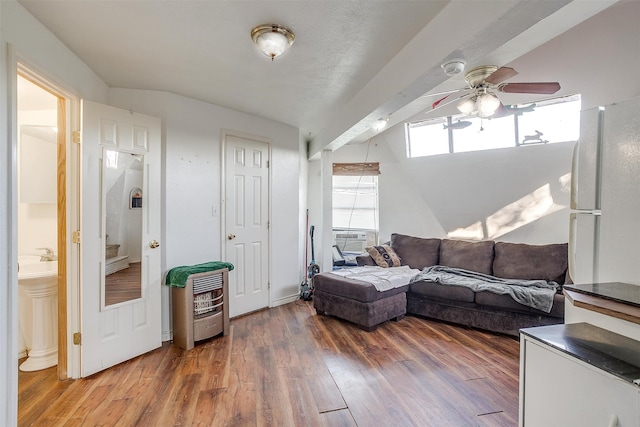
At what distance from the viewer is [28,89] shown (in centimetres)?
239

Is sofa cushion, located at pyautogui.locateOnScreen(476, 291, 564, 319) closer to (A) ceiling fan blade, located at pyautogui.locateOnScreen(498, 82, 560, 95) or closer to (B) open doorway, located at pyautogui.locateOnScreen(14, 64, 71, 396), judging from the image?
(A) ceiling fan blade, located at pyautogui.locateOnScreen(498, 82, 560, 95)

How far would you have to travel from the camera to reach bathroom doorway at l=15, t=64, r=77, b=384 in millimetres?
2191

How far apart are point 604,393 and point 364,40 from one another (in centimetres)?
208

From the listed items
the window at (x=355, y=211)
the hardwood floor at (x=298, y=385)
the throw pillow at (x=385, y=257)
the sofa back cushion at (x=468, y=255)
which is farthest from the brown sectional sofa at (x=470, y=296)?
the window at (x=355, y=211)

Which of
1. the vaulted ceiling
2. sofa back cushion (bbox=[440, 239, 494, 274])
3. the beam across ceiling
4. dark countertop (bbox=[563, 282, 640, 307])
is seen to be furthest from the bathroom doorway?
sofa back cushion (bbox=[440, 239, 494, 274])

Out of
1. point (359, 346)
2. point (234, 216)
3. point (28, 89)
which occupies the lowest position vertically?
point (359, 346)

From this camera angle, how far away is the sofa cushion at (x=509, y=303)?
286cm

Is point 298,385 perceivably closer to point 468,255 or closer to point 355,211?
point 468,255

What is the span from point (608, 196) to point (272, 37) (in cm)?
191

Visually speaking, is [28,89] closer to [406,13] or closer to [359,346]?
[406,13]

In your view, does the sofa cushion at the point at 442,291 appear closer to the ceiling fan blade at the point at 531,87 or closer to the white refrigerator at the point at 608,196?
the white refrigerator at the point at 608,196

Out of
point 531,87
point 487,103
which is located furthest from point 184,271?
point 531,87

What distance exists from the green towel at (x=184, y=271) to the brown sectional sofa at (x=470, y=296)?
4.22 ft

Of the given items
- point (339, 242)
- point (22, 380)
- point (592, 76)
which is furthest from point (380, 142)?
point (22, 380)
